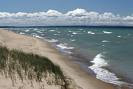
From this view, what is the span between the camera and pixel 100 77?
71.4 ft

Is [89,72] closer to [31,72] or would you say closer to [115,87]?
[115,87]

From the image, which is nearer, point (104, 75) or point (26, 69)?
point (26, 69)

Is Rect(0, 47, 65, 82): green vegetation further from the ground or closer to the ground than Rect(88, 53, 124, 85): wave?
further from the ground

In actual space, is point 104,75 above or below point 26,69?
below

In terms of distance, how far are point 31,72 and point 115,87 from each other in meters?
6.16

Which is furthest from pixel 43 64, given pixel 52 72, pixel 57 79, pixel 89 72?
pixel 89 72

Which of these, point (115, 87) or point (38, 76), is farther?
point (115, 87)

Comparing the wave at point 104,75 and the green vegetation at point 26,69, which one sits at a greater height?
the green vegetation at point 26,69

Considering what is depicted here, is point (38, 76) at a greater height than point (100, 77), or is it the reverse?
point (38, 76)

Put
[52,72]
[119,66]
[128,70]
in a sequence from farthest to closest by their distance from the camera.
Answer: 1. [119,66]
2. [128,70]
3. [52,72]

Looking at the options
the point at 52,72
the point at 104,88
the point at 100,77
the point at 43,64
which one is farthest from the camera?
the point at 100,77

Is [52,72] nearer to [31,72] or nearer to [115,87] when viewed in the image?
[31,72]

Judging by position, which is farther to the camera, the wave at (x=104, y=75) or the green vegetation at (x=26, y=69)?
the wave at (x=104, y=75)

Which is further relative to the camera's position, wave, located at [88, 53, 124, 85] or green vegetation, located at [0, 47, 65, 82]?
wave, located at [88, 53, 124, 85]
